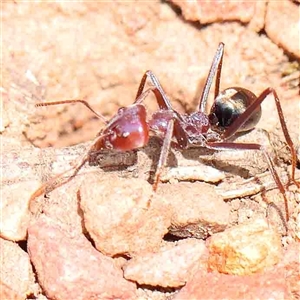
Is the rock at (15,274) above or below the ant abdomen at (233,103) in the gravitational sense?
below

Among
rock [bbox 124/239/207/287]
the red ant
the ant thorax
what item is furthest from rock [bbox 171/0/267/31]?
rock [bbox 124/239/207/287]

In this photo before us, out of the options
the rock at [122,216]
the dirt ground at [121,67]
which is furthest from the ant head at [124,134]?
Answer: the rock at [122,216]

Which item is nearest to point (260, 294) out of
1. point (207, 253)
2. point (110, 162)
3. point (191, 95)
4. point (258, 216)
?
point (207, 253)

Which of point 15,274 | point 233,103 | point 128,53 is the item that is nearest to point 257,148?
point 233,103

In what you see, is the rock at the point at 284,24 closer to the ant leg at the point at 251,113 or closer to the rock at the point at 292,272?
the ant leg at the point at 251,113

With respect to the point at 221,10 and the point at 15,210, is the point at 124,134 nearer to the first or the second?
the point at 15,210

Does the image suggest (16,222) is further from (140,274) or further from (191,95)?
(191,95)
